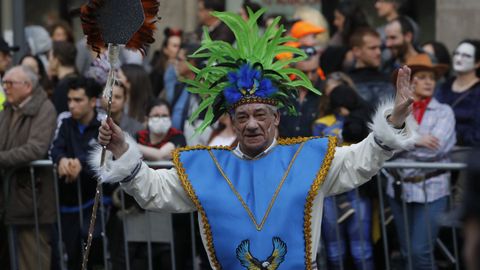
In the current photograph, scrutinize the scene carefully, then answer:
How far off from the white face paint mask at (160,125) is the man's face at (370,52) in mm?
1895

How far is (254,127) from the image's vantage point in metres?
5.27

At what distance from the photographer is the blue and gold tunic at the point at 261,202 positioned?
17.0ft

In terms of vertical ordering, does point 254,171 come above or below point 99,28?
below

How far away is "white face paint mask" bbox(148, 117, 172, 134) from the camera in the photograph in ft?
26.7

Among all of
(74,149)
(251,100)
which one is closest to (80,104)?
(74,149)

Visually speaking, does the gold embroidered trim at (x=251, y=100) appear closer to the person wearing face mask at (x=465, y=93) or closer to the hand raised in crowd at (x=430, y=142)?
the hand raised in crowd at (x=430, y=142)

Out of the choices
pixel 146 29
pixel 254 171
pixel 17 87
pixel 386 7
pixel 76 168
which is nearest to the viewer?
pixel 146 29

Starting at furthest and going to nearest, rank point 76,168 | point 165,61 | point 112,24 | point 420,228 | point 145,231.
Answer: point 165,61 < point 145,231 < point 76,168 < point 420,228 < point 112,24

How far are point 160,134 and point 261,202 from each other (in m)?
3.06

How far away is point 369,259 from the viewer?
26.0 ft

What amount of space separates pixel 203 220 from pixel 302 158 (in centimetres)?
59

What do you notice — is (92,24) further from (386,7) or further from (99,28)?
(386,7)

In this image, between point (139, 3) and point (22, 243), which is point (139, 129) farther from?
point (139, 3)

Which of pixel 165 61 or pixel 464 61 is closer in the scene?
pixel 464 61
